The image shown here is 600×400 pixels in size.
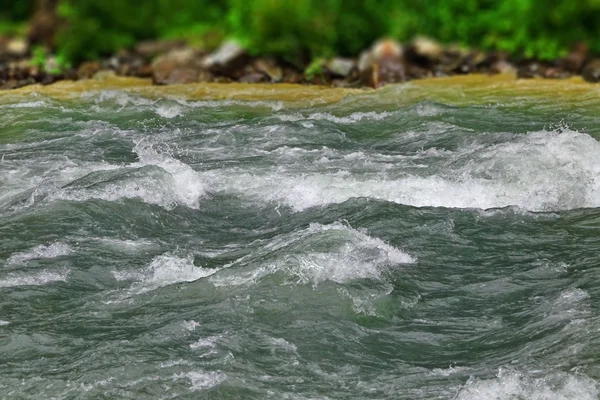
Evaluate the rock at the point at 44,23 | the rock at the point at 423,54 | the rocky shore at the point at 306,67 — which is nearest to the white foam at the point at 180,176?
the rocky shore at the point at 306,67

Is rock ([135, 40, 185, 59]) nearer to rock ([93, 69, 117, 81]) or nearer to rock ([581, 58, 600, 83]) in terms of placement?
rock ([93, 69, 117, 81])

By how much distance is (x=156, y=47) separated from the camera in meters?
16.9

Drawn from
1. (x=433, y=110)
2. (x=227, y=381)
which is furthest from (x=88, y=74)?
(x=227, y=381)

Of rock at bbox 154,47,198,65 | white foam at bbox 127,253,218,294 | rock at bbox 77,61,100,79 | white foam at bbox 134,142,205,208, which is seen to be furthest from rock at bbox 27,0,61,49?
white foam at bbox 127,253,218,294

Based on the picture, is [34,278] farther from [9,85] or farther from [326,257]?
[9,85]

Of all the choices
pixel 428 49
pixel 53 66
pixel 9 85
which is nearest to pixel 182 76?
pixel 53 66

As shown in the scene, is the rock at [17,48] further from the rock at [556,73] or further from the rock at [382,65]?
the rock at [556,73]

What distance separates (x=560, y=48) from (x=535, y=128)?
17.3 ft

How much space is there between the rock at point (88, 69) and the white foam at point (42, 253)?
890 cm

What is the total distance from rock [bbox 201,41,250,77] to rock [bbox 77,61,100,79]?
2224 mm

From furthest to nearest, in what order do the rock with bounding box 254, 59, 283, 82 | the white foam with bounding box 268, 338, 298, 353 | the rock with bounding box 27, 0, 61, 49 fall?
1. the rock with bounding box 27, 0, 61, 49
2. the rock with bounding box 254, 59, 283, 82
3. the white foam with bounding box 268, 338, 298, 353

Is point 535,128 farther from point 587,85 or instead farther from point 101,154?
point 101,154

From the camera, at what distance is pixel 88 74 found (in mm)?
16328

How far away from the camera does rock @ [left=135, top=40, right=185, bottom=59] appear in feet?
55.0
